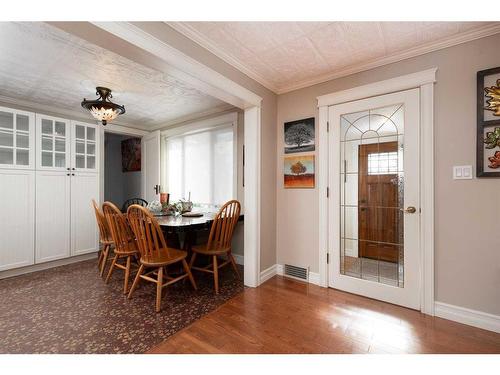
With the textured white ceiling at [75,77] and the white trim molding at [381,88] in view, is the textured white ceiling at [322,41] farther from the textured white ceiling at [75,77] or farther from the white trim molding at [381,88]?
the textured white ceiling at [75,77]

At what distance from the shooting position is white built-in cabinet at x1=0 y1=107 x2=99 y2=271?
2885 millimetres

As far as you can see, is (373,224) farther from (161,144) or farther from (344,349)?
(161,144)

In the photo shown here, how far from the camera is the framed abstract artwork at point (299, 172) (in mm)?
2625

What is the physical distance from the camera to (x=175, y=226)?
2264 mm

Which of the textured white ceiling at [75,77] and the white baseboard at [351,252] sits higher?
the textured white ceiling at [75,77]

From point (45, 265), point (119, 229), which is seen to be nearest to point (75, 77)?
point (119, 229)

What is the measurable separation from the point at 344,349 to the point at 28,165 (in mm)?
4119

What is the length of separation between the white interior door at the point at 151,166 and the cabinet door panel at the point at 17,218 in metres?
1.76

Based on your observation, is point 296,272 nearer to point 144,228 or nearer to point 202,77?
point 144,228

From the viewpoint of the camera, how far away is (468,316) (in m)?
1.81

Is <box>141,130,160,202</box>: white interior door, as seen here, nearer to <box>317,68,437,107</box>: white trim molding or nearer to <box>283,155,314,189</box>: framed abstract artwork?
<box>283,155,314,189</box>: framed abstract artwork

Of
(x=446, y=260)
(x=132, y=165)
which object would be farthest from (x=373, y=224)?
(x=132, y=165)

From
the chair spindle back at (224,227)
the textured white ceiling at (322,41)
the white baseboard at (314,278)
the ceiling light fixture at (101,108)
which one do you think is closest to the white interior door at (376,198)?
the white baseboard at (314,278)

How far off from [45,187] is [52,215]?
15.8 inches
